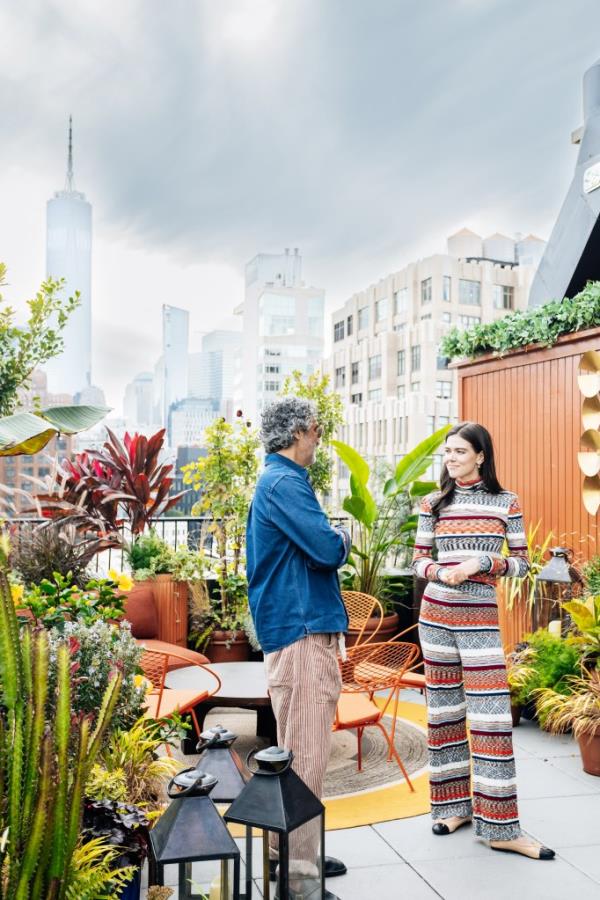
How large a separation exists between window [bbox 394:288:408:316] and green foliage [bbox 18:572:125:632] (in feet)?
251

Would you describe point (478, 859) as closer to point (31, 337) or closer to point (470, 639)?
point (470, 639)

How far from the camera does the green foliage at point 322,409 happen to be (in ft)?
23.9

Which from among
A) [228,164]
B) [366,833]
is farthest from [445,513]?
[228,164]

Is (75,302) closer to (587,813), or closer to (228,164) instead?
(587,813)

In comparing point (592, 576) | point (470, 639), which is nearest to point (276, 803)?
point (470, 639)

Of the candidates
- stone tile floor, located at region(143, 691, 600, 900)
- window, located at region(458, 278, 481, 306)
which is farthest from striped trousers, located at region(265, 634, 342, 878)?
window, located at region(458, 278, 481, 306)

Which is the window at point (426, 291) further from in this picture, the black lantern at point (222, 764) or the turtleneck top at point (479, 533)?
the black lantern at point (222, 764)

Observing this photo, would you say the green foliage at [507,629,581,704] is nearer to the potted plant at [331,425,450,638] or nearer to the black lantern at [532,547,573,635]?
the black lantern at [532,547,573,635]

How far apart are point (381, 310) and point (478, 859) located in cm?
7981

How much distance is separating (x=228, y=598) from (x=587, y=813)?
3.41 meters

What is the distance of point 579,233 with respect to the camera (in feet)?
23.0

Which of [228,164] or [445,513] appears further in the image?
[228,164]

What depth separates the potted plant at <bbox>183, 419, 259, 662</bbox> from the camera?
646 cm

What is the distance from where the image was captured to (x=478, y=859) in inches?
125
